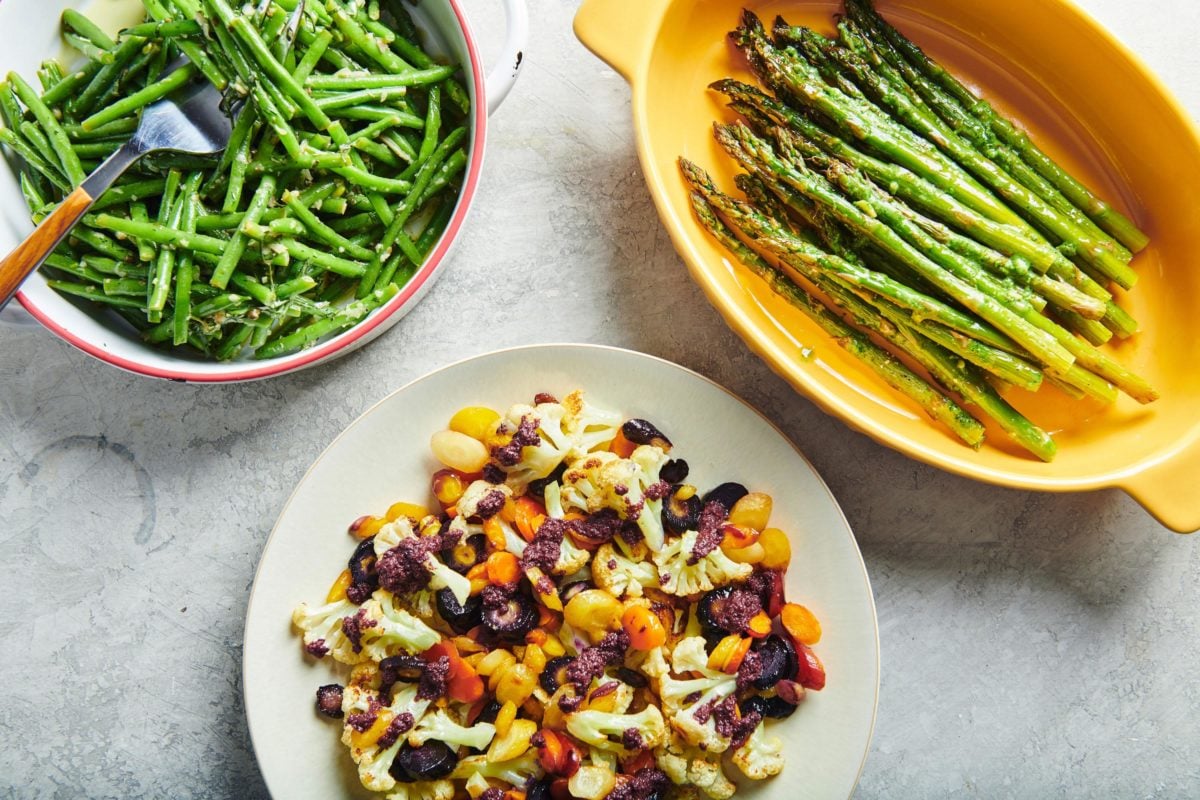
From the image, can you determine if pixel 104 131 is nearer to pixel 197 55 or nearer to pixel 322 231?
pixel 197 55

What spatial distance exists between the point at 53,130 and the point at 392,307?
98cm

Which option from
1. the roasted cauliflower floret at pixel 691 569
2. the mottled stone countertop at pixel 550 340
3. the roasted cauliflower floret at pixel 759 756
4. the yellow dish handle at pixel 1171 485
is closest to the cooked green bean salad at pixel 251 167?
the mottled stone countertop at pixel 550 340

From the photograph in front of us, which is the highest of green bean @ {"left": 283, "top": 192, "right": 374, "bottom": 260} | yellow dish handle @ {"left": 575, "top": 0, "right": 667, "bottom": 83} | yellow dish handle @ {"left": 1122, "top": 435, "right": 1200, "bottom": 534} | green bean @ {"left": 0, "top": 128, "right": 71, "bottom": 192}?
yellow dish handle @ {"left": 575, "top": 0, "right": 667, "bottom": 83}

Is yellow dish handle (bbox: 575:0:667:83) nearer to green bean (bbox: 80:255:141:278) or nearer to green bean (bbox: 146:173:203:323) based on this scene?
green bean (bbox: 146:173:203:323)

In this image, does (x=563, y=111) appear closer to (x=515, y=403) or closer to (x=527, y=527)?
(x=515, y=403)

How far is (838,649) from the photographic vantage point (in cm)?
226

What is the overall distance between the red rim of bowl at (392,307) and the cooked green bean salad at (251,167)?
0.12m

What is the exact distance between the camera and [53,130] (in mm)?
2059

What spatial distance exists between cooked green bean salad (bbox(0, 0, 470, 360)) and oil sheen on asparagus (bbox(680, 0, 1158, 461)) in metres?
0.84

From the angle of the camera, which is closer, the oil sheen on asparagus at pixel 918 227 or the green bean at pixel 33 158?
the green bean at pixel 33 158

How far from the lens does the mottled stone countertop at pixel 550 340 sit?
248 cm

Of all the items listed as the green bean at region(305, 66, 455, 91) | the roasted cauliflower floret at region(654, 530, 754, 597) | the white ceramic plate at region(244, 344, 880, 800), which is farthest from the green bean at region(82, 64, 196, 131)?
the roasted cauliflower floret at region(654, 530, 754, 597)

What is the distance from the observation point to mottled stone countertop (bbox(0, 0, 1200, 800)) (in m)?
2.48

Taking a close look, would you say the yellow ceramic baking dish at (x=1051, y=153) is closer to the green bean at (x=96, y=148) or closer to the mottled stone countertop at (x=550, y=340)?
the mottled stone countertop at (x=550, y=340)
